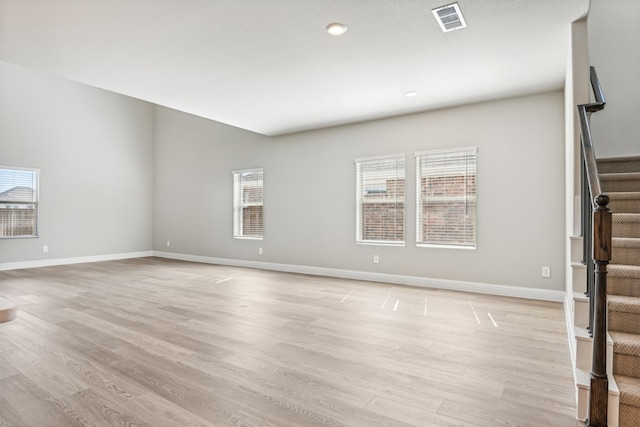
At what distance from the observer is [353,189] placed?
5.94 metres

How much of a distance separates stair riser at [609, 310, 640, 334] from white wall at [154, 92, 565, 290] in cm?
263

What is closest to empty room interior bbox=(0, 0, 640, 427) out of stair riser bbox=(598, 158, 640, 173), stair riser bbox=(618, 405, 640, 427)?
stair riser bbox=(618, 405, 640, 427)

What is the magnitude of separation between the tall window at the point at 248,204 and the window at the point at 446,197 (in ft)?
10.6

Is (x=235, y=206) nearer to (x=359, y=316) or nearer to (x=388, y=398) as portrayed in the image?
(x=359, y=316)

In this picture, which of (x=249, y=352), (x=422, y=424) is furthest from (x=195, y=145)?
(x=422, y=424)

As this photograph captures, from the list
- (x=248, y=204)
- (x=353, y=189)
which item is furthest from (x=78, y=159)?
(x=353, y=189)

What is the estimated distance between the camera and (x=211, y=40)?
320cm

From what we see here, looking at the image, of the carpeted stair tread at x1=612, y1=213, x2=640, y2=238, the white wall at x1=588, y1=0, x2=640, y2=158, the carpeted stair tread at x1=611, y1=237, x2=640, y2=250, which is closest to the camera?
the carpeted stair tread at x1=611, y1=237, x2=640, y2=250

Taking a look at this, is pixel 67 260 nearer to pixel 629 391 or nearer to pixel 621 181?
pixel 629 391

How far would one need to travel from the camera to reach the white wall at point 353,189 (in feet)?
14.8

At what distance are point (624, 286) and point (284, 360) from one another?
228 cm

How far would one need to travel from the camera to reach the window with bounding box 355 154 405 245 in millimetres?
5551

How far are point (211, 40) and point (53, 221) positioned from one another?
6311mm

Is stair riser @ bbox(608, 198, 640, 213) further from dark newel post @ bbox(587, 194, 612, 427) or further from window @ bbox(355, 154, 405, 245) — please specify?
window @ bbox(355, 154, 405, 245)
